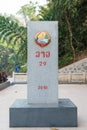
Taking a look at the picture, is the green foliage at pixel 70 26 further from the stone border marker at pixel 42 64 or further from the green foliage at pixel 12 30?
the stone border marker at pixel 42 64

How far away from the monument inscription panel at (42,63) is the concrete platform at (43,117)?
1.84 ft

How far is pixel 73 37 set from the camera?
28.5m

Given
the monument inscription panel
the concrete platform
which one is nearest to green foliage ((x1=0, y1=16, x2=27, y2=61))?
the monument inscription panel

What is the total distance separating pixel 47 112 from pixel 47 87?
0.74 meters

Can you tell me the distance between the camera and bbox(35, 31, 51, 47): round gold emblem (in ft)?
25.9

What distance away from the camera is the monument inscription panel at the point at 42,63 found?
792 centimetres

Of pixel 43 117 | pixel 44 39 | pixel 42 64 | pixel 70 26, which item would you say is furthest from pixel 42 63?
pixel 70 26

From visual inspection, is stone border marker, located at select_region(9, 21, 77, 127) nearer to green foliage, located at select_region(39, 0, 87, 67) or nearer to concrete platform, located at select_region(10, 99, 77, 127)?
concrete platform, located at select_region(10, 99, 77, 127)

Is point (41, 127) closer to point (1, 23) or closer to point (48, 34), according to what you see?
point (48, 34)

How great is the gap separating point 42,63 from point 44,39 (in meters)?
0.52

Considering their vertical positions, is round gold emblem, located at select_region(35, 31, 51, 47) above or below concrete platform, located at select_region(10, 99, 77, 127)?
above

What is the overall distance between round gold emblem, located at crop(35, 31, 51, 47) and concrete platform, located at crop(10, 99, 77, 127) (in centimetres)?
142

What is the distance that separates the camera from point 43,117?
737 cm

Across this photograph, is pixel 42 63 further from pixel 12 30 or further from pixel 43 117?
pixel 12 30
